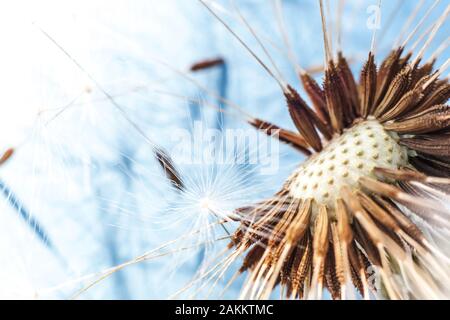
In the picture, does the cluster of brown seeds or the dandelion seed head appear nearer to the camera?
the cluster of brown seeds

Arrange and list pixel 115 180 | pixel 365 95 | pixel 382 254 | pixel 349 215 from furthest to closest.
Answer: pixel 115 180, pixel 365 95, pixel 349 215, pixel 382 254

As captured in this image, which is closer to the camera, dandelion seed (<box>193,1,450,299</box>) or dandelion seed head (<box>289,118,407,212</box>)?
dandelion seed (<box>193,1,450,299</box>)

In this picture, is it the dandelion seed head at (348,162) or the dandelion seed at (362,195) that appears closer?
the dandelion seed at (362,195)

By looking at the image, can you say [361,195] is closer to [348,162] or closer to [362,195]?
[362,195]

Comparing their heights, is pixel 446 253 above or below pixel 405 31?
below

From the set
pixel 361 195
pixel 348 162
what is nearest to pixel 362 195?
pixel 361 195

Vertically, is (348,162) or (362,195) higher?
(348,162)
